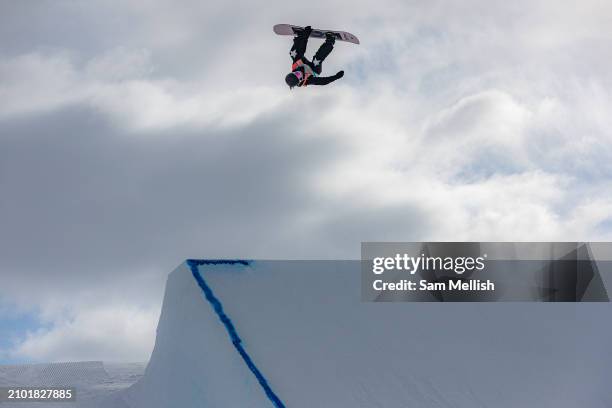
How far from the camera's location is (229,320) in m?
9.60

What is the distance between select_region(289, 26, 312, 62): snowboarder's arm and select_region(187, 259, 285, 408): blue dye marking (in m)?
4.67

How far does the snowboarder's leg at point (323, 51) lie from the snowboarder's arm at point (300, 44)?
0.33 metres

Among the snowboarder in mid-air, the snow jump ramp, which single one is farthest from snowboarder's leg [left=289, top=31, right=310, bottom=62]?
the snow jump ramp

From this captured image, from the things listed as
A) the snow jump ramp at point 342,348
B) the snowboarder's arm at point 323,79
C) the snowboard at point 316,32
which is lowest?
the snow jump ramp at point 342,348

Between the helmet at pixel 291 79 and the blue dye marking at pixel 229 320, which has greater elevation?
the helmet at pixel 291 79

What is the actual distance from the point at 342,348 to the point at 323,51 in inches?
251

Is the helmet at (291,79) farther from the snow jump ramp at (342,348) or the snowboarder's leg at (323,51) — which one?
the snow jump ramp at (342,348)

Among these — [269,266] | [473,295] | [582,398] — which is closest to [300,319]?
[269,266]

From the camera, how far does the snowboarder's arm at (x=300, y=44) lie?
12.5 metres

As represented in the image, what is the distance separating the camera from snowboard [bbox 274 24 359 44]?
12.8 m

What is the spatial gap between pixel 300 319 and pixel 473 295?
3.53 m

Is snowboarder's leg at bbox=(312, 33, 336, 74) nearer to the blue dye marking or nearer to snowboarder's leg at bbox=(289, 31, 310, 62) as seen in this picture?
snowboarder's leg at bbox=(289, 31, 310, 62)

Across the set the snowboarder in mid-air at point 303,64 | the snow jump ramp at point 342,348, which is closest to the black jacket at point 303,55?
the snowboarder in mid-air at point 303,64

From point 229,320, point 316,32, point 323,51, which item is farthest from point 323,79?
point 229,320
